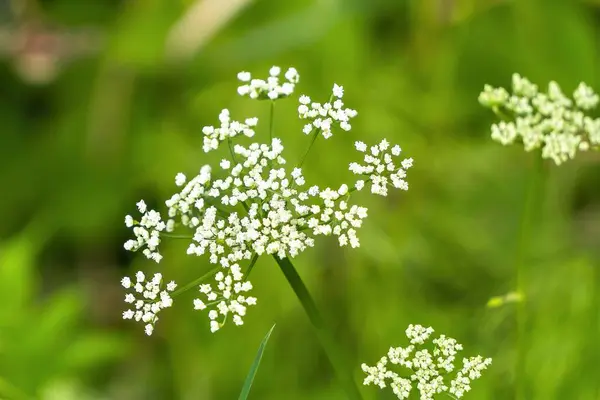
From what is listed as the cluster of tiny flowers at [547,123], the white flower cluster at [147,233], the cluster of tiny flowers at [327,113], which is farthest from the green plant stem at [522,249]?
the white flower cluster at [147,233]

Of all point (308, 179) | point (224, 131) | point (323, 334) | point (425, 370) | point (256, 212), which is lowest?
point (425, 370)

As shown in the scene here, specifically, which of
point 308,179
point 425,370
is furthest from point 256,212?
point 308,179

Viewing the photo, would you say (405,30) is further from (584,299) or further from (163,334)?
(163,334)

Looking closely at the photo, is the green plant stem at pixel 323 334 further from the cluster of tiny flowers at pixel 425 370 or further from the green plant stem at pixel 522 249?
the green plant stem at pixel 522 249

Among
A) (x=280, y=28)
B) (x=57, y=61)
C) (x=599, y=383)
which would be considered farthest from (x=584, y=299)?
(x=57, y=61)

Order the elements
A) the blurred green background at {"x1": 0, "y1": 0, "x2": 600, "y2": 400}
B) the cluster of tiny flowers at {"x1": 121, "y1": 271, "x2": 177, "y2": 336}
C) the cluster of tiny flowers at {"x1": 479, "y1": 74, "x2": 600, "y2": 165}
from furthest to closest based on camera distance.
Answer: the blurred green background at {"x1": 0, "y1": 0, "x2": 600, "y2": 400} < the cluster of tiny flowers at {"x1": 479, "y1": 74, "x2": 600, "y2": 165} < the cluster of tiny flowers at {"x1": 121, "y1": 271, "x2": 177, "y2": 336}

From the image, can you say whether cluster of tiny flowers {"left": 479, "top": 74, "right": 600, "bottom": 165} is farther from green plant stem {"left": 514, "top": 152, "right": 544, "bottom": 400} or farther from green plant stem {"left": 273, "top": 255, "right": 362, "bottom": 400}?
green plant stem {"left": 273, "top": 255, "right": 362, "bottom": 400}

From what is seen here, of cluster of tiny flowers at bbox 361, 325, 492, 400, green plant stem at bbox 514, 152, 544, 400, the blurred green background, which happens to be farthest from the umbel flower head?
the blurred green background

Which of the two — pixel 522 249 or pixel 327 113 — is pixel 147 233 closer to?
pixel 327 113
